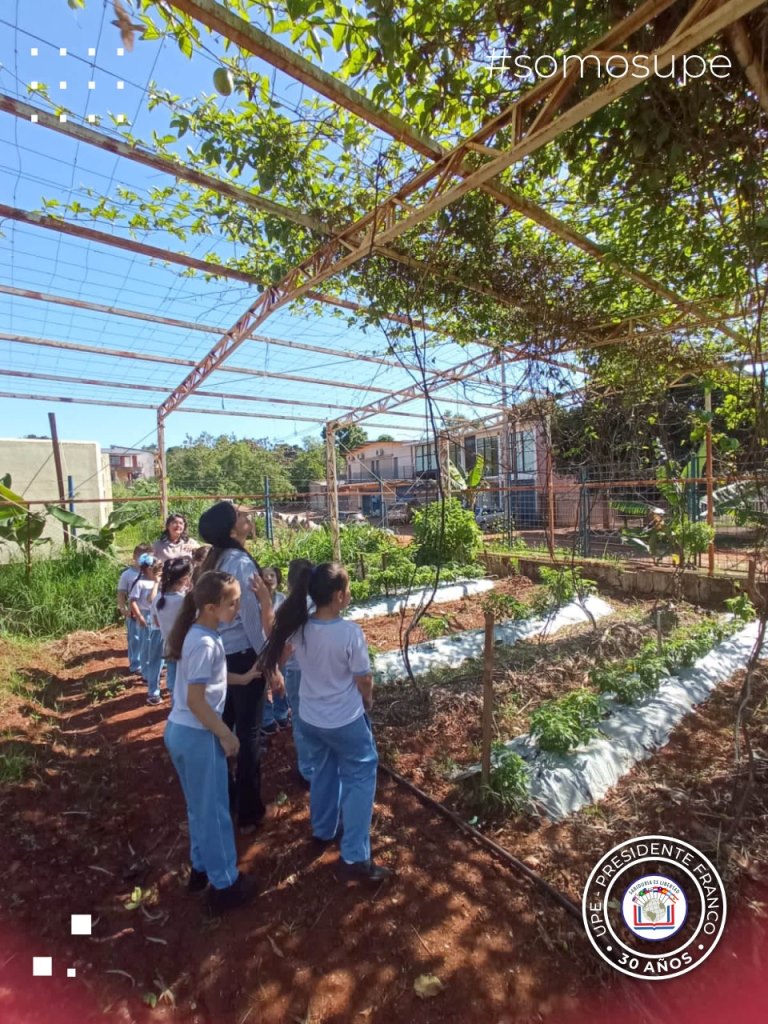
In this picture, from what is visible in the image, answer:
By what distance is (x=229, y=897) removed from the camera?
2.26m

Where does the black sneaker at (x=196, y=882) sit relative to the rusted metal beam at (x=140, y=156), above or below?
below

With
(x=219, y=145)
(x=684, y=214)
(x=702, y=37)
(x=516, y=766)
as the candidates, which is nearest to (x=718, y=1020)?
(x=516, y=766)

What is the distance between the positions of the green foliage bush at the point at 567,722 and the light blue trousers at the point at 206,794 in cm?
196

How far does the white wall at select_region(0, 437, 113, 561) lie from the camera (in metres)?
11.0

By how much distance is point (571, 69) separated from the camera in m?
2.07

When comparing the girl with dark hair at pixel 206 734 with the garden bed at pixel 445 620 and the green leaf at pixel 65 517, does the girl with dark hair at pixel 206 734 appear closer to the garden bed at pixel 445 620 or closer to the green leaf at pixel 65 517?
the garden bed at pixel 445 620

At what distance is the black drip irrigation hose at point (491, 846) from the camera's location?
2.22 meters

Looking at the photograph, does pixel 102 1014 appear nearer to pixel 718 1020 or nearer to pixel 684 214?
pixel 718 1020

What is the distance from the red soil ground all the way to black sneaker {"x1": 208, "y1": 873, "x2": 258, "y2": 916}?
0.06 m

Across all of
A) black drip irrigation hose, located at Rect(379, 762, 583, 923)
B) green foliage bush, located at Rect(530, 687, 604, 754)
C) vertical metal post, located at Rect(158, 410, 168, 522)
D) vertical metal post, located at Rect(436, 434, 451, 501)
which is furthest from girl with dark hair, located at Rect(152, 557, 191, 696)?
vertical metal post, located at Rect(158, 410, 168, 522)

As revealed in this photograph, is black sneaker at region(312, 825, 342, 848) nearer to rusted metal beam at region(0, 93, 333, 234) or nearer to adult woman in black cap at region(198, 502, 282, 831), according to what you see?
adult woman in black cap at region(198, 502, 282, 831)

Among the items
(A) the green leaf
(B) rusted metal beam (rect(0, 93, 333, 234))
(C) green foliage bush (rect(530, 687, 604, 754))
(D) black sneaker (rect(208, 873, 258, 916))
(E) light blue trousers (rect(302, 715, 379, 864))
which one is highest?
(B) rusted metal beam (rect(0, 93, 333, 234))

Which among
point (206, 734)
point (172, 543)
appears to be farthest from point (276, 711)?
point (206, 734)

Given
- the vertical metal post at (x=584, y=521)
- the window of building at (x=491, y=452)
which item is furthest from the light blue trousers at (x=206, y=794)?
the vertical metal post at (x=584, y=521)
